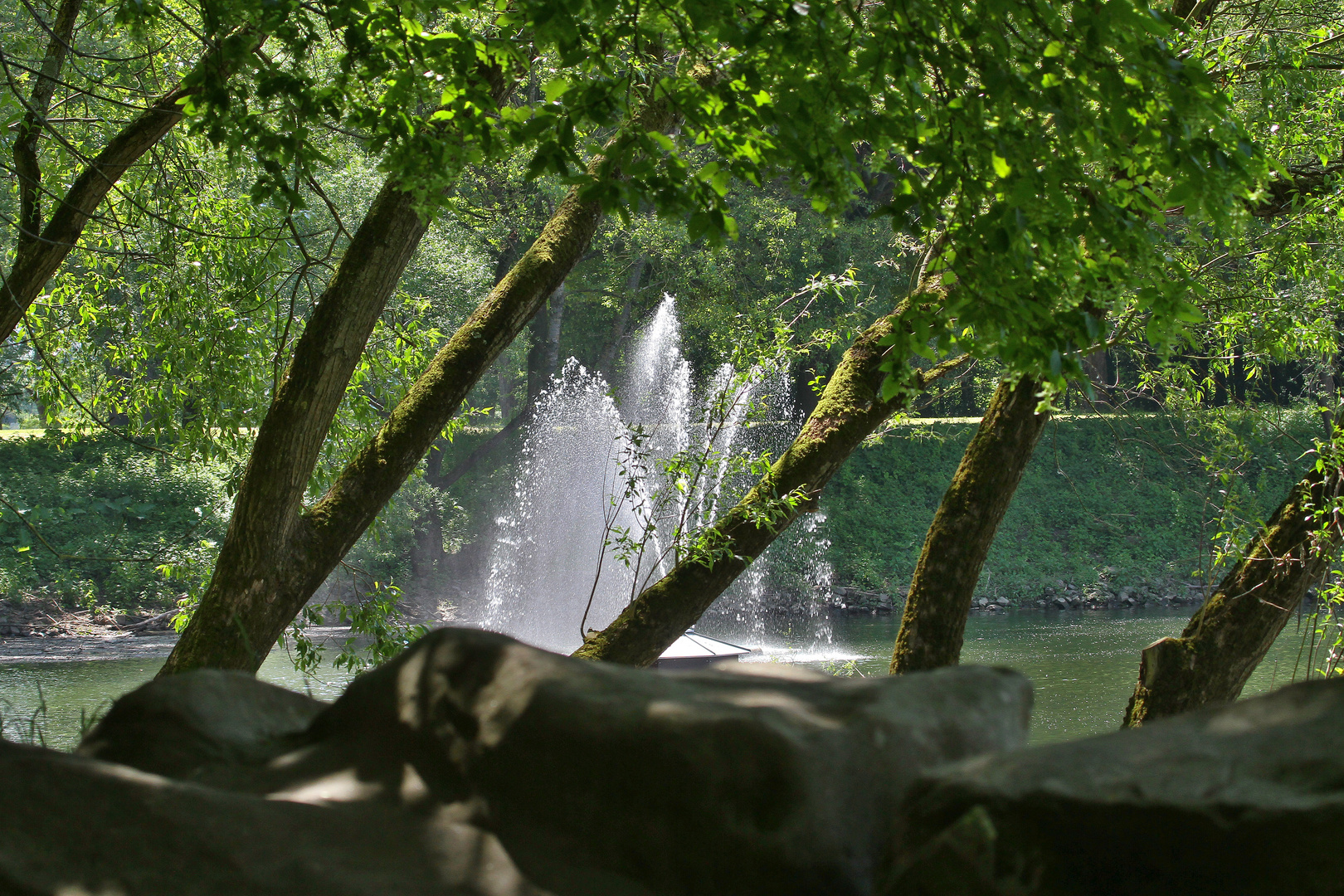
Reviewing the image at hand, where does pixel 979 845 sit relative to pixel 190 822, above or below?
above

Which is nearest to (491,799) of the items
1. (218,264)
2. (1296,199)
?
(1296,199)

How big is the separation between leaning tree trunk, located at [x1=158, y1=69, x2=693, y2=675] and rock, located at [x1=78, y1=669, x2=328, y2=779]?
2.29m

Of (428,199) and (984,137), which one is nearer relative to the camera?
(984,137)

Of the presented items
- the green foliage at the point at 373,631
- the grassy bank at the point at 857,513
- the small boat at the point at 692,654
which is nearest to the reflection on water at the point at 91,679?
the grassy bank at the point at 857,513

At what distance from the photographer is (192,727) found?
219 centimetres

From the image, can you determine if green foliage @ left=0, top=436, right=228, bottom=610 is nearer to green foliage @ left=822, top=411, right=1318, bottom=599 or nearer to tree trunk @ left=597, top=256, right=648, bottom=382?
tree trunk @ left=597, top=256, right=648, bottom=382

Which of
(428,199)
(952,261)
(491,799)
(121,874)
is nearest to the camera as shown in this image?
(121,874)

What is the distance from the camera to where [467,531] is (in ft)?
84.7

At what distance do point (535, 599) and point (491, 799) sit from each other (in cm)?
2116

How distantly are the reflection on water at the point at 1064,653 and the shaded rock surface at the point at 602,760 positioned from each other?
949 cm

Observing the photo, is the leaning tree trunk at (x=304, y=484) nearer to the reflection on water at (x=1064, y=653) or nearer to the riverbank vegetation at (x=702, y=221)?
Result: the riverbank vegetation at (x=702, y=221)

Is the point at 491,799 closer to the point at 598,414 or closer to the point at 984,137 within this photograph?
the point at 984,137

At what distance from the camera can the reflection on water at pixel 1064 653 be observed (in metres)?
13.1

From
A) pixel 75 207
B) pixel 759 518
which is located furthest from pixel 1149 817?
pixel 75 207
